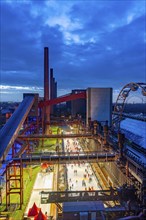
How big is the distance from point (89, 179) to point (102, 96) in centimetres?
1460

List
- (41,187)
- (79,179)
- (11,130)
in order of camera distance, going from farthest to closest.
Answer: (79,179) → (11,130) → (41,187)

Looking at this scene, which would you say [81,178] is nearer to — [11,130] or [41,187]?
[41,187]

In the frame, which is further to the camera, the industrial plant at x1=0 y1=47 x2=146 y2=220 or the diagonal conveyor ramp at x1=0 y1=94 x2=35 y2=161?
the diagonal conveyor ramp at x1=0 y1=94 x2=35 y2=161

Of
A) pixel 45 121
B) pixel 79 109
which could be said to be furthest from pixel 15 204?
pixel 79 109

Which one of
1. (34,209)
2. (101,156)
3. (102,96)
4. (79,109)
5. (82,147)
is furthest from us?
(79,109)

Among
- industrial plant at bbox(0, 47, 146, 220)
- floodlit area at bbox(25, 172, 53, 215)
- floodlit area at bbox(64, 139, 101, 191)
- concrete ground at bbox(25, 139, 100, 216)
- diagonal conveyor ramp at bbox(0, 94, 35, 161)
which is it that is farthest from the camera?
floodlit area at bbox(64, 139, 101, 191)

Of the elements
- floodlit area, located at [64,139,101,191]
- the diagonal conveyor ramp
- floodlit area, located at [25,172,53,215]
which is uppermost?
the diagonal conveyor ramp

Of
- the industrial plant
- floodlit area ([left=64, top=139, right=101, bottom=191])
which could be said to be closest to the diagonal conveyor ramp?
the industrial plant

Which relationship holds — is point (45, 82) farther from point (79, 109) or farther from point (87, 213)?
point (87, 213)

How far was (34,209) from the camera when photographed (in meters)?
16.2

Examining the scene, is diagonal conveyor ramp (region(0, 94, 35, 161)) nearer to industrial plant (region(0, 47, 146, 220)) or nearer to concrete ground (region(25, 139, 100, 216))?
industrial plant (region(0, 47, 146, 220))

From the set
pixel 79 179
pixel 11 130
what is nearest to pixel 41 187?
pixel 79 179

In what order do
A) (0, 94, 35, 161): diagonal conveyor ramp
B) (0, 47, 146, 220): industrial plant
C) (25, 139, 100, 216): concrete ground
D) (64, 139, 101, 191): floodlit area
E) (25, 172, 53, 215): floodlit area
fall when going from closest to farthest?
(0, 47, 146, 220): industrial plant → (25, 172, 53, 215): floodlit area → (0, 94, 35, 161): diagonal conveyor ramp → (25, 139, 100, 216): concrete ground → (64, 139, 101, 191): floodlit area

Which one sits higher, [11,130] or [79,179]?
[11,130]
